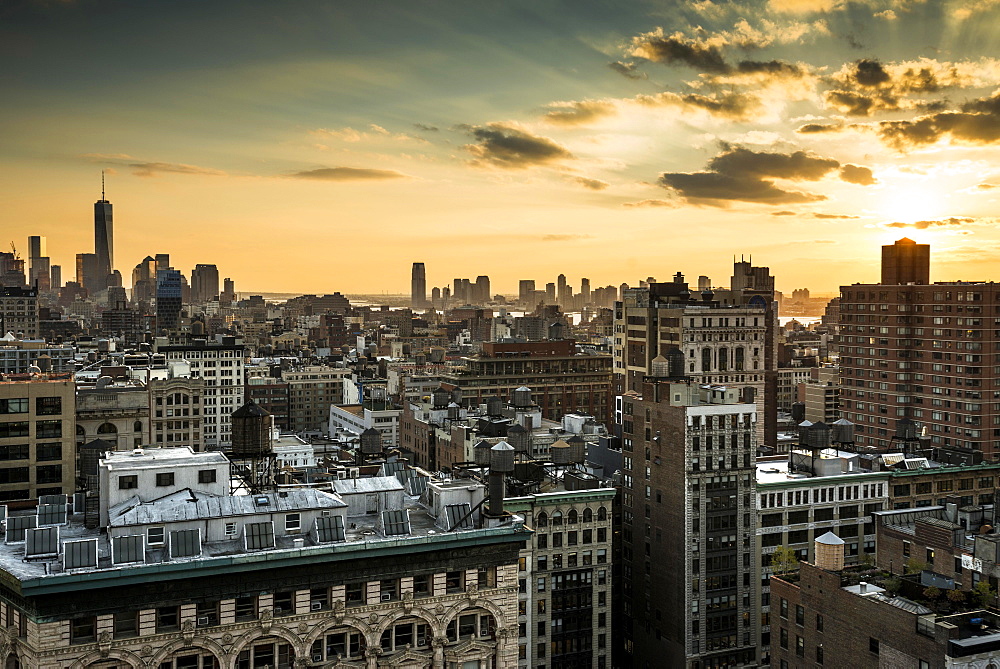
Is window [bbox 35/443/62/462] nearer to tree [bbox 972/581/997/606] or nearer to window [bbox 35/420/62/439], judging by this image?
window [bbox 35/420/62/439]

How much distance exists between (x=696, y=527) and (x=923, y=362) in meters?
97.2

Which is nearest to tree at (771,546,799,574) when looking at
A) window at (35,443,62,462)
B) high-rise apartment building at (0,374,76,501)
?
high-rise apartment building at (0,374,76,501)

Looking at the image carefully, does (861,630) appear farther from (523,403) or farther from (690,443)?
(523,403)

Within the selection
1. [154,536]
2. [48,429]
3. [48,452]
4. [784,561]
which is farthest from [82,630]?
[784,561]

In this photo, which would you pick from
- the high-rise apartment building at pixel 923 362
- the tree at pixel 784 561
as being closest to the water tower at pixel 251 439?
the tree at pixel 784 561

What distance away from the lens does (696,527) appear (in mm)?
106312

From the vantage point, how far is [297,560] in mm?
58312

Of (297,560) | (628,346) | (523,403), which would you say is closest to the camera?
(297,560)

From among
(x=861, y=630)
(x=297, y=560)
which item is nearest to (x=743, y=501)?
(x=861, y=630)

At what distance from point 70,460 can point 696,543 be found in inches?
2693

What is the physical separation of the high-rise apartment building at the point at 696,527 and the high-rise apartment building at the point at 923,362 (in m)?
67.7

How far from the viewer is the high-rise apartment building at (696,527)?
106m

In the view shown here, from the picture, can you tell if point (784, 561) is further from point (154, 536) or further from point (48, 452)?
point (48, 452)

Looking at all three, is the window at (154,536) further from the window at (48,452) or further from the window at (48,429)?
the window at (48,429)
